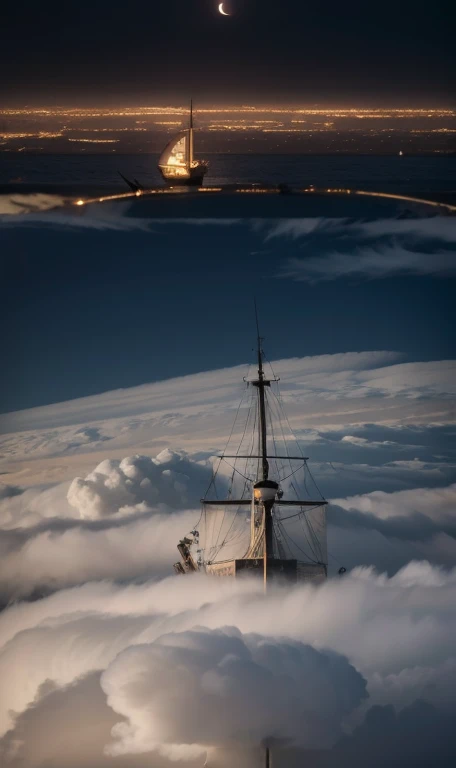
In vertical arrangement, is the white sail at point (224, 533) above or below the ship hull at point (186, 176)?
below

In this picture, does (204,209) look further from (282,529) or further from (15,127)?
(282,529)

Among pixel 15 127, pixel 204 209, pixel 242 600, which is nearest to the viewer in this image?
pixel 15 127

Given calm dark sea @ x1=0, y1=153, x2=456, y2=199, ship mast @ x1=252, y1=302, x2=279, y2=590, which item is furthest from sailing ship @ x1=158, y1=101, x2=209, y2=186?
ship mast @ x1=252, y1=302, x2=279, y2=590

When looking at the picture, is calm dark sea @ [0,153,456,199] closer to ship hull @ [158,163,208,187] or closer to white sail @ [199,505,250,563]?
ship hull @ [158,163,208,187]

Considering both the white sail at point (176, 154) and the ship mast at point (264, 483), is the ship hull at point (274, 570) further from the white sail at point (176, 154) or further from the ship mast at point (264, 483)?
the white sail at point (176, 154)

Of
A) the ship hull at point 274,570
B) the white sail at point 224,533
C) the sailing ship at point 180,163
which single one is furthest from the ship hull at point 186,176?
the ship hull at point 274,570

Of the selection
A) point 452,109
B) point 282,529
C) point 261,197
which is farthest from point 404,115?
point 282,529

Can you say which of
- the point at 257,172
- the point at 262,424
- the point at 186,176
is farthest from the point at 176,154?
the point at 262,424

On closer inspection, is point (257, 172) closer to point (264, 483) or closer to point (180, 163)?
point (180, 163)
